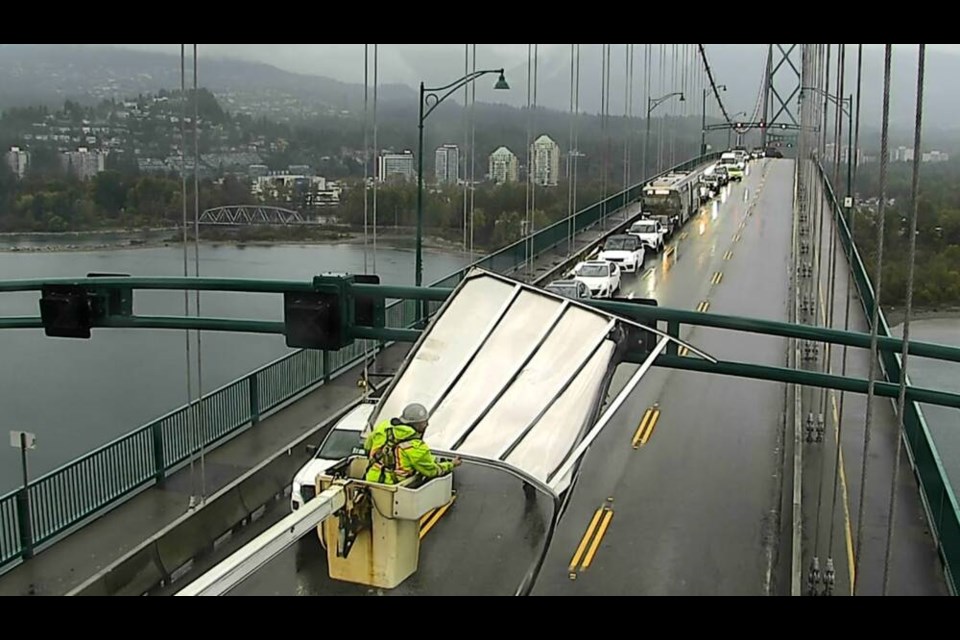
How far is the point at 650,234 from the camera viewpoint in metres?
46.4

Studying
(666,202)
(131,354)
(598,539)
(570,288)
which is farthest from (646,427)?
(666,202)

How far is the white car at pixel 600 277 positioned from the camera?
109 feet

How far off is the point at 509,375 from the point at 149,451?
11.0m

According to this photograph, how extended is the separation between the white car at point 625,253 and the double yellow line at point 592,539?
2222 cm

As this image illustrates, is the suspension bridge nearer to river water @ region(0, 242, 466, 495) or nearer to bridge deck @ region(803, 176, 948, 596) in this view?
bridge deck @ region(803, 176, 948, 596)

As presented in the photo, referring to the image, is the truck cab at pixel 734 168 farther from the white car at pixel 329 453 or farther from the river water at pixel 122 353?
the white car at pixel 329 453

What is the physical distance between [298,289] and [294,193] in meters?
17.6

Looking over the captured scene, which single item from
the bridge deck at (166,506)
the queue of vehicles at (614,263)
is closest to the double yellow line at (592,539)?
the queue of vehicles at (614,263)

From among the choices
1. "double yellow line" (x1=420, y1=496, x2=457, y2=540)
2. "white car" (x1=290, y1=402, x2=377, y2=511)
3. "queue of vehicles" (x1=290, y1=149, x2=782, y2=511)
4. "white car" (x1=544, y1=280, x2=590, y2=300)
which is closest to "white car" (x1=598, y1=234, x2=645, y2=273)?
"queue of vehicles" (x1=290, y1=149, x2=782, y2=511)

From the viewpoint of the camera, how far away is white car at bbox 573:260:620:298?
3334 cm

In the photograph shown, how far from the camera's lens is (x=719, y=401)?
77.4 feet

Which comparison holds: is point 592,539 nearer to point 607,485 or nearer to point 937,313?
point 607,485

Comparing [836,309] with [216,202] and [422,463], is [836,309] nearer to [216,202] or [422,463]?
[216,202]
